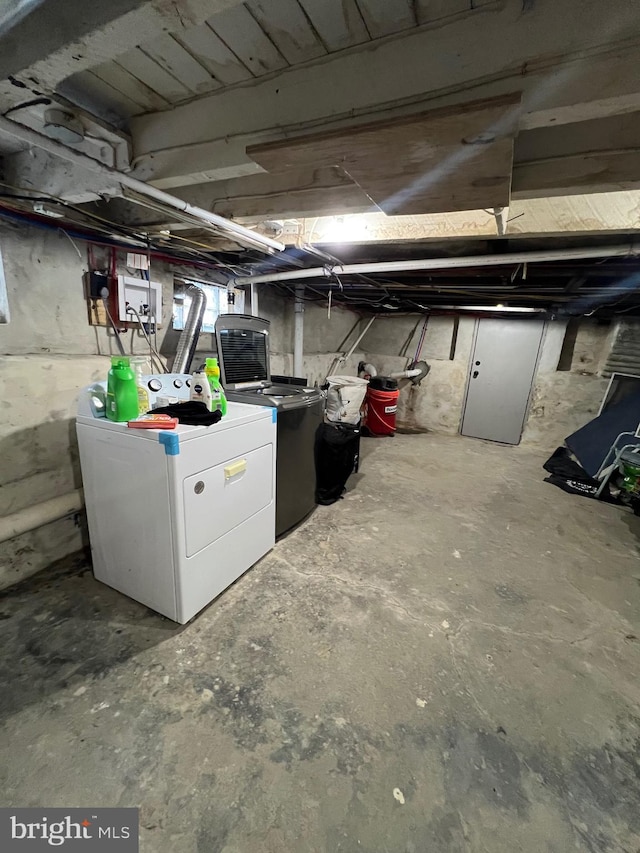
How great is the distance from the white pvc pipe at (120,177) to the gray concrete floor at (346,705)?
1.85 meters

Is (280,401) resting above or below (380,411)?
above

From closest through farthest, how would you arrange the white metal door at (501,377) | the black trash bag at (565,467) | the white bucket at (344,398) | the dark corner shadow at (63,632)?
the dark corner shadow at (63,632) → the black trash bag at (565,467) → the white bucket at (344,398) → the white metal door at (501,377)

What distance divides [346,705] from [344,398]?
3.13 m

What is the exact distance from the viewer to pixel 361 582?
1947mm

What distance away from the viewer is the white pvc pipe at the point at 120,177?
947 mm

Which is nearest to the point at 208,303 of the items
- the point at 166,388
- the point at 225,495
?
the point at 166,388

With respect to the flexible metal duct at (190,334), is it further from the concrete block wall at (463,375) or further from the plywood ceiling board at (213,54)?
the concrete block wall at (463,375)

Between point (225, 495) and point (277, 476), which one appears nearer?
point (225, 495)

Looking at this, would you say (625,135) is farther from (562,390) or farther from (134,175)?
(562,390)

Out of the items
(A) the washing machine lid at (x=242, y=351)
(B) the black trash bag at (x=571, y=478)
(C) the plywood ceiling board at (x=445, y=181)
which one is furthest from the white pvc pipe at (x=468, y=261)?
(B) the black trash bag at (x=571, y=478)

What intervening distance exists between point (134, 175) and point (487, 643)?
8.02ft

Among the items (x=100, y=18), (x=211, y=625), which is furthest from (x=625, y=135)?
(x=211, y=625)

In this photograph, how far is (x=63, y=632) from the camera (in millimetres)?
1526

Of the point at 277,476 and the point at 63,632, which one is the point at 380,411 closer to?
the point at 277,476
